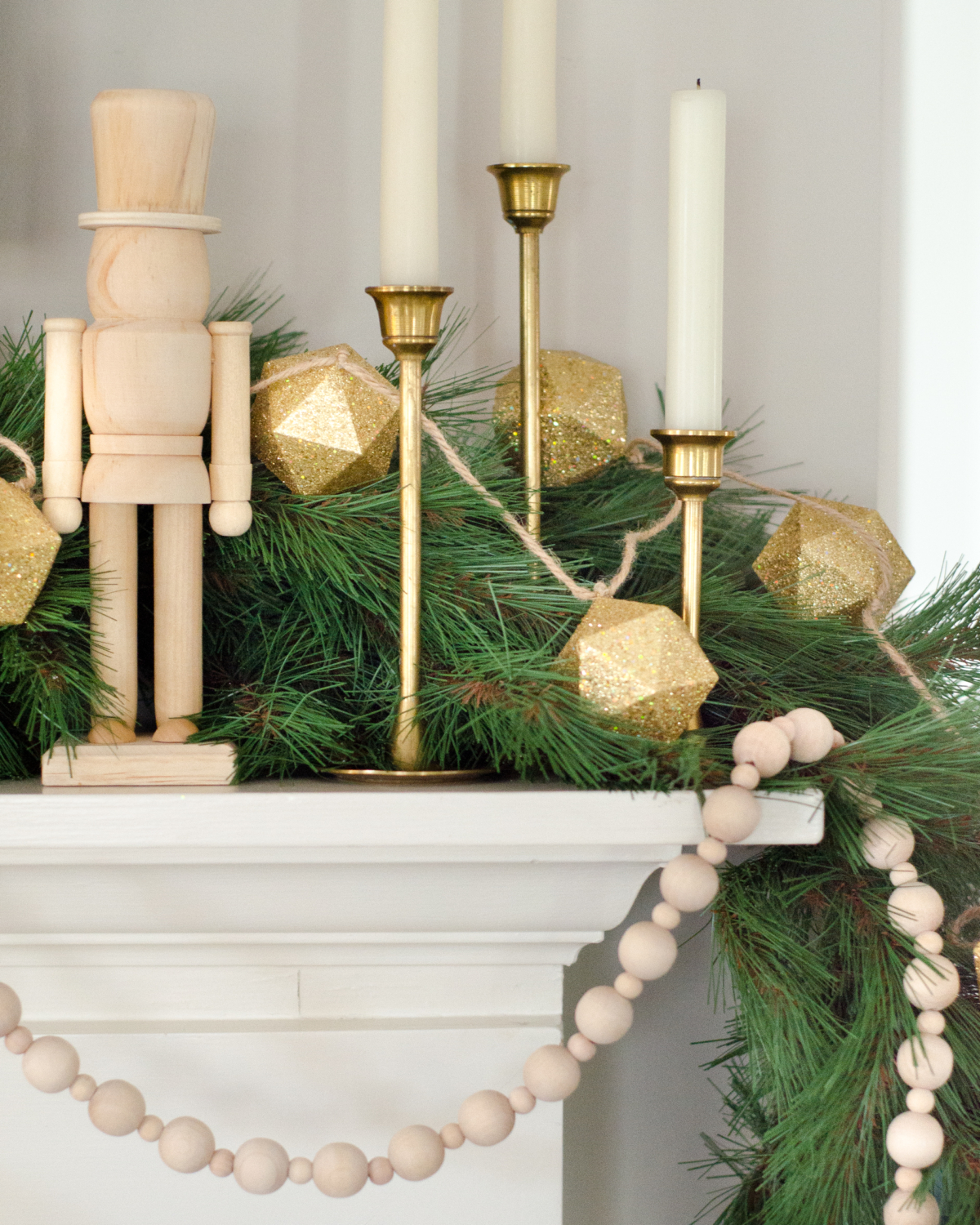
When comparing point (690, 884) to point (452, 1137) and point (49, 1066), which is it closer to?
point (452, 1137)

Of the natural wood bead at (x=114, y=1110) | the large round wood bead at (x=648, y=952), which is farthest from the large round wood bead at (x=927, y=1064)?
the natural wood bead at (x=114, y=1110)

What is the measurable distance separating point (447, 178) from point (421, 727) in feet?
1.05

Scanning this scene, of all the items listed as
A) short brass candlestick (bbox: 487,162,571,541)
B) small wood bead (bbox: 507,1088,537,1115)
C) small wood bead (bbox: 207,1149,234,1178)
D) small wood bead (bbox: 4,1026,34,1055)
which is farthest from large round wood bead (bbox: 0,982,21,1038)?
short brass candlestick (bbox: 487,162,571,541)

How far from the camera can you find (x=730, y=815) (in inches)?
18.8

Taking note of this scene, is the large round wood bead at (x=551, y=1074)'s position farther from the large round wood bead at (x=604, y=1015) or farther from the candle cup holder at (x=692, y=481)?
the candle cup holder at (x=692, y=481)

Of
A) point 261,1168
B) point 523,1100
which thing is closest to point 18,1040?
point 261,1168

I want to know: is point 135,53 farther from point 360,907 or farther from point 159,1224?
point 159,1224

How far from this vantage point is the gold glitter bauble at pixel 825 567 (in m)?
0.61

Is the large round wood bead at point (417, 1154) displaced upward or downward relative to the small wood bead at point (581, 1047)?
downward

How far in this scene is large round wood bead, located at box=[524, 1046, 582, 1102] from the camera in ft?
1.66

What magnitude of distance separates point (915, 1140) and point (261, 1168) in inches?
11.5

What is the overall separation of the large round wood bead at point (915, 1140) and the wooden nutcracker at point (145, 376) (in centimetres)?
34

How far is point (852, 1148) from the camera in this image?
52 centimetres

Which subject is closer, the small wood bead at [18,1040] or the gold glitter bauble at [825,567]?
the small wood bead at [18,1040]
